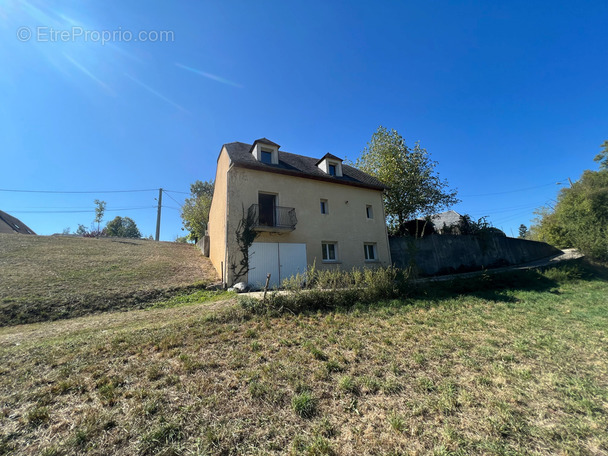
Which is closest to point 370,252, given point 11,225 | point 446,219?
point 446,219

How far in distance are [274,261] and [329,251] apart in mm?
3510

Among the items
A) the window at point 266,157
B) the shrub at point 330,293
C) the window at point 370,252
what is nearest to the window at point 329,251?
the window at point 370,252

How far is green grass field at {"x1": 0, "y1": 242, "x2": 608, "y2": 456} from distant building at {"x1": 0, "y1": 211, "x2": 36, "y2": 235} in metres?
32.9

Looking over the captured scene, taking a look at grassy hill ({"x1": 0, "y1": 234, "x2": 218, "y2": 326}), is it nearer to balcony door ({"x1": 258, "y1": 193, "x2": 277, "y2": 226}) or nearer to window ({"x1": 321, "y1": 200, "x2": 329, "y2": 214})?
balcony door ({"x1": 258, "y1": 193, "x2": 277, "y2": 226})

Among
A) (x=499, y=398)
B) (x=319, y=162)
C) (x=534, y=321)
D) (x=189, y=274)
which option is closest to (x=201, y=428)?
(x=499, y=398)

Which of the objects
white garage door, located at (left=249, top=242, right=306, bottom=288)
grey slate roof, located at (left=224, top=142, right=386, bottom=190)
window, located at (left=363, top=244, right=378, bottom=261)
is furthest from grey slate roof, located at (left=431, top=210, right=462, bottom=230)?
white garage door, located at (left=249, top=242, right=306, bottom=288)

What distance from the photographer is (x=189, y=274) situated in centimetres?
1205

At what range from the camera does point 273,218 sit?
12391 millimetres

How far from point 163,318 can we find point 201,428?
16.6 ft

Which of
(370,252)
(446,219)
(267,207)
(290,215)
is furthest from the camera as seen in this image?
(446,219)

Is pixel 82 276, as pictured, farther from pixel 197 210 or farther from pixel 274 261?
pixel 197 210

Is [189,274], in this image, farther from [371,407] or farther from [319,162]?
[371,407]

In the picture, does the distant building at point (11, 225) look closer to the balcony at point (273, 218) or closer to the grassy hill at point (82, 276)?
the grassy hill at point (82, 276)

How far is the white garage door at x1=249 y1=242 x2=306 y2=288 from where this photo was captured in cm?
1104
